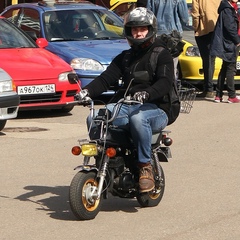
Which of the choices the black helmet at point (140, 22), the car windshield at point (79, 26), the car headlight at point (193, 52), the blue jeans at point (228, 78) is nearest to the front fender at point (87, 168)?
the black helmet at point (140, 22)

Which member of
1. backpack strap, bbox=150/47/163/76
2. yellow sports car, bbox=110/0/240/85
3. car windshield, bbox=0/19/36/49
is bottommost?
yellow sports car, bbox=110/0/240/85

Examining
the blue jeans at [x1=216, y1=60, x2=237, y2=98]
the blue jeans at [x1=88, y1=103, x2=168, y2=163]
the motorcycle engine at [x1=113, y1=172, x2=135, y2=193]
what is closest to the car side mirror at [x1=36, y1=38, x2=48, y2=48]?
the blue jeans at [x1=216, y1=60, x2=237, y2=98]

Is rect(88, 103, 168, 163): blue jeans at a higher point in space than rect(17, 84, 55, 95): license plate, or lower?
higher

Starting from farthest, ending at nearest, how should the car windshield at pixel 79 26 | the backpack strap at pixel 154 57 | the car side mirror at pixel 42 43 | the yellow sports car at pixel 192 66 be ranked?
the yellow sports car at pixel 192 66, the car windshield at pixel 79 26, the car side mirror at pixel 42 43, the backpack strap at pixel 154 57

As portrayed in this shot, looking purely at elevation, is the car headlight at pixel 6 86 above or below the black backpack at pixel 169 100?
below

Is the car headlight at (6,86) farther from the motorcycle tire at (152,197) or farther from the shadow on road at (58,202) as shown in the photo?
the motorcycle tire at (152,197)

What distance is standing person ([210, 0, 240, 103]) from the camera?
14852mm

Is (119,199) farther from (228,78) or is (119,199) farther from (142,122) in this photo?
(228,78)

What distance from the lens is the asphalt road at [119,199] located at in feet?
22.1

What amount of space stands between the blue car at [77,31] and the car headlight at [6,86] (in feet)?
9.15

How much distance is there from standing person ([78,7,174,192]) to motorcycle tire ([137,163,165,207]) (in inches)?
11.7

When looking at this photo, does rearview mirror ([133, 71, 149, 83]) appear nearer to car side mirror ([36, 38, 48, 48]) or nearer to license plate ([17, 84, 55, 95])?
license plate ([17, 84, 55, 95])

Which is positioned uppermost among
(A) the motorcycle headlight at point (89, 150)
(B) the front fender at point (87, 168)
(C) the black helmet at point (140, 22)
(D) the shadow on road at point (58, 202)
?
(C) the black helmet at point (140, 22)

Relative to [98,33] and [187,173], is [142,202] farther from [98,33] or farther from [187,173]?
[98,33]
